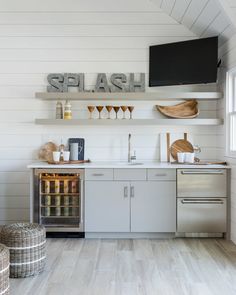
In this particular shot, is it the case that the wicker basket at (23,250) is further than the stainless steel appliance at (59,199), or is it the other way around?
the stainless steel appliance at (59,199)

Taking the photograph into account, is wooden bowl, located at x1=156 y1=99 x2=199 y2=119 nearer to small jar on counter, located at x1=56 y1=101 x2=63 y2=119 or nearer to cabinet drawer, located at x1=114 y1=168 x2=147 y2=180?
cabinet drawer, located at x1=114 y1=168 x2=147 y2=180

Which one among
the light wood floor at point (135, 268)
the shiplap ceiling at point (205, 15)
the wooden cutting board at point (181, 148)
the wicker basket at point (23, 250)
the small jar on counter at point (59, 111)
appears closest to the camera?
the light wood floor at point (135, 268)

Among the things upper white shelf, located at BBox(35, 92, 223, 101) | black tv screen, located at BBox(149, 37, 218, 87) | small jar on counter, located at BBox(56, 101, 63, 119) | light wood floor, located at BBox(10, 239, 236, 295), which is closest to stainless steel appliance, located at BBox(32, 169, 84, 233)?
light wood floor, located at BBox(10, 239, 236, 295)

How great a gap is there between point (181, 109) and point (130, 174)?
4.08ft

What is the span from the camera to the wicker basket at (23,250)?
10.8 ft

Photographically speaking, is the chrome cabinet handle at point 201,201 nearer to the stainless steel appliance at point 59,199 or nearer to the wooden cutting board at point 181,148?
the wooden cutting board at point 181,148

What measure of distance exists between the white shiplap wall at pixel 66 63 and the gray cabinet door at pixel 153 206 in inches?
27.4

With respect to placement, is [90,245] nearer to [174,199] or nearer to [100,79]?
[174,199]

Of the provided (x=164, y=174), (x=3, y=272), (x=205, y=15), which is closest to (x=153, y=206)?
(x=164, y=174)

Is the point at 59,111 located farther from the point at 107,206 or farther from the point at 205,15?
the point at 205,15

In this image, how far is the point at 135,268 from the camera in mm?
3543

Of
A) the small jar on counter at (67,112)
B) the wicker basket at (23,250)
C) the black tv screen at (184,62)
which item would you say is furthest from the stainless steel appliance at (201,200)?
the wicker basket at (23,250)

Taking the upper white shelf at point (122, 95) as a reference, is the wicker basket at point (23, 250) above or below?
below

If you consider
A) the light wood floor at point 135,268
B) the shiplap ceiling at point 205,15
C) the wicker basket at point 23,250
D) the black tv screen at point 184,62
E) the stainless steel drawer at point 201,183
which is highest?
the shiplap ceiling at point 205,15
